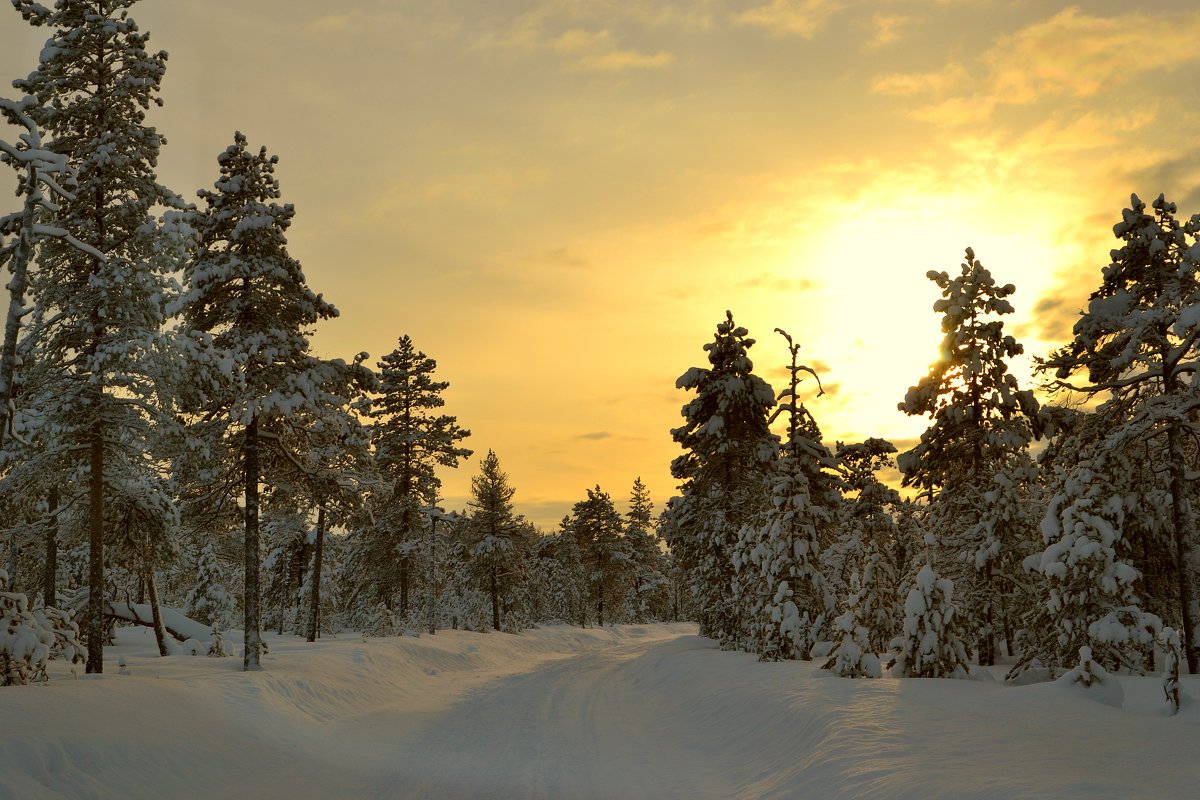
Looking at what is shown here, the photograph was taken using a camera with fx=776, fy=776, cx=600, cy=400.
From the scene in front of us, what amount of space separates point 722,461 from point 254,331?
62.3 feet

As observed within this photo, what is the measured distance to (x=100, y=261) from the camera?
1711 cm

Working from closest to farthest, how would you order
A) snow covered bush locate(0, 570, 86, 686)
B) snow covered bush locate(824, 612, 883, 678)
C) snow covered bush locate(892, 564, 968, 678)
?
snow covered bush locate(0, 570, 86, 686), snow covered bush locate(892, 564, 968, 678), snow covered bush locate(824, 612, 883, 678)

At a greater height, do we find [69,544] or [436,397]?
[436,397]

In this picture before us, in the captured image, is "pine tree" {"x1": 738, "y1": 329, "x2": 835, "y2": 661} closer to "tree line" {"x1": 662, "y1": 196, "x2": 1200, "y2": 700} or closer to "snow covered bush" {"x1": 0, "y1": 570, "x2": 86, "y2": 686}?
"tree line" {"x1": 662, "y1": 196, "x2": 1200, "y2": 700}

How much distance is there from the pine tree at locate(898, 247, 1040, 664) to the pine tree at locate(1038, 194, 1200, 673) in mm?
2048

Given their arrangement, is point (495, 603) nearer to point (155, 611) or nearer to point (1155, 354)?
point (155, 611)

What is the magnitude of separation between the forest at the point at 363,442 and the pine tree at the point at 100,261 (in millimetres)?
62

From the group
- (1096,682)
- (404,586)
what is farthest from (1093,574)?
(404,586)

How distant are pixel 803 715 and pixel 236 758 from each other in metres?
9.82

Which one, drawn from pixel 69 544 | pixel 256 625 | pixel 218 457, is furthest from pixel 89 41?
pixel 256 625

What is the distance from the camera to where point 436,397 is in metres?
45.1

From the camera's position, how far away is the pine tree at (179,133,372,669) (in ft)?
69.4

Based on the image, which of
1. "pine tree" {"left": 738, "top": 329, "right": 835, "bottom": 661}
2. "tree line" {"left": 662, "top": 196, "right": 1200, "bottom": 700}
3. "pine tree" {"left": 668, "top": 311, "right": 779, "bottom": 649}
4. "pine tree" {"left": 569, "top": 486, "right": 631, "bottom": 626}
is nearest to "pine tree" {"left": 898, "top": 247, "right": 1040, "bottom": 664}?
"tree line" {"left": 662, "top": 196, "right": 1200, "bottom": 700}

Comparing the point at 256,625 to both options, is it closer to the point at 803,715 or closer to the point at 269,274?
the point at 269,274
